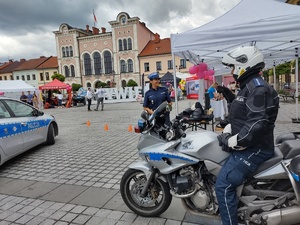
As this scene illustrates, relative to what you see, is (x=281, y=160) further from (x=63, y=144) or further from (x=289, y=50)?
(x=289, y=50)

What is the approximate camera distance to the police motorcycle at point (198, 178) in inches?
88.9

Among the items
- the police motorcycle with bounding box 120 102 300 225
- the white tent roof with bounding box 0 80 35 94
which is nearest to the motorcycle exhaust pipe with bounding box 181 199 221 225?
the police motorcycle with bounding box 120 102 300 225

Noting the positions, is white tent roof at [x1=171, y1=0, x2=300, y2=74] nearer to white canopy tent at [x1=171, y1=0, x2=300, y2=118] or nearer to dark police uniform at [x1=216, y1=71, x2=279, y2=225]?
white canopy tent at [x1=171, y1=0, x2=300, y2=118]

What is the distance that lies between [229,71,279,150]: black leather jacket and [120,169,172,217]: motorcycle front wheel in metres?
1.30

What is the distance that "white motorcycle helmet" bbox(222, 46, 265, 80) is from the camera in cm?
220

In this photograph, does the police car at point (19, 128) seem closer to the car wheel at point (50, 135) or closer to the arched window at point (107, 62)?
the car wheel at point (50, 135)

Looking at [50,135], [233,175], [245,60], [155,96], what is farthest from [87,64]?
[233,175]

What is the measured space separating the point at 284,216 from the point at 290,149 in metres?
0.64

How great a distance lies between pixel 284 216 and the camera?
2229 mm

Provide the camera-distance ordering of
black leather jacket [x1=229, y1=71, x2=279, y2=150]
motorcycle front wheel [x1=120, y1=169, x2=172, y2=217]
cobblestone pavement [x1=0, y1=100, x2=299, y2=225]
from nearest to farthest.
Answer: black leather jacket [x1=229, y1=71, x2=279, y2=150]
motorcycle front wheel [x1=120, y1=169, x2=172, y2=217]
cobblestone pavement [x1=0, y1=100, x2=299, y2=225]

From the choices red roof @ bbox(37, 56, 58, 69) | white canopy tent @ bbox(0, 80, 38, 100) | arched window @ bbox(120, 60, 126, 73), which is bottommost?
white canopy tent @ bbox(0, 80, 38, 100)

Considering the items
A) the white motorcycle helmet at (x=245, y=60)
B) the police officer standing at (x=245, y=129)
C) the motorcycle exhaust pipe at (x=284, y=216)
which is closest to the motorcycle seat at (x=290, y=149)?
the police officer standing at (x=245, y=129)

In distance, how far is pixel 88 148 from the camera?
22.3 feet

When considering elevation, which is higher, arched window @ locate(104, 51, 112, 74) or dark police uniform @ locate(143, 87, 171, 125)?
arched window @ locate(104, 51, 112, 74)
